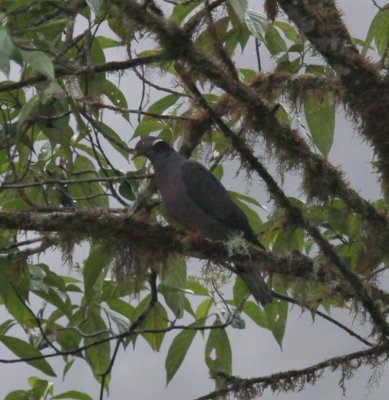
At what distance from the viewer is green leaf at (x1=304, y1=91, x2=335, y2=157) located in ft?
13.0

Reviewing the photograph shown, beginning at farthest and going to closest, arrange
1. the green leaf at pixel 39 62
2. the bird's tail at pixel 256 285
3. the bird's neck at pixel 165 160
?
the bird's neck at pixel 165 160, the bird's tail at pixel 256 285, the green leaf at pixel 39 62

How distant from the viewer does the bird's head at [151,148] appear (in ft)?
16.1

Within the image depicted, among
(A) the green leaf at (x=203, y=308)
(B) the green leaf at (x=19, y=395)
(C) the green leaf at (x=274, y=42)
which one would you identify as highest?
(C) the green leaf at (x=274, y=42)

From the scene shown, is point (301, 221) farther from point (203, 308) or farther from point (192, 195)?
point (192, 195)

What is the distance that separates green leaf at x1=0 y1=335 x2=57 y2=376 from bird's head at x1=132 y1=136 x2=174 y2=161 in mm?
1286

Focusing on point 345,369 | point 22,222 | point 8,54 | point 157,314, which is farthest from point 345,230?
point 8,54

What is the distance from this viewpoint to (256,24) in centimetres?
367

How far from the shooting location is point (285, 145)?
3.99 meters

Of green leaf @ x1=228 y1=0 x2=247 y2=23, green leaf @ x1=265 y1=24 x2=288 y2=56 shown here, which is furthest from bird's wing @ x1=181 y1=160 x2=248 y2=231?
green leaf @ x1=228 y1=0 x2=247 y2=23

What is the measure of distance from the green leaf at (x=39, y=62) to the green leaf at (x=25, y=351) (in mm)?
1707

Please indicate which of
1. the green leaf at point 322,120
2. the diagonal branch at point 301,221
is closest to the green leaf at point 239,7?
the diagonal branch at point 301,221

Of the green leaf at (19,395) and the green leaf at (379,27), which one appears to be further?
the green leaf at (19,395)

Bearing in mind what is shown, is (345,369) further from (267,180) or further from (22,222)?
(22,222)

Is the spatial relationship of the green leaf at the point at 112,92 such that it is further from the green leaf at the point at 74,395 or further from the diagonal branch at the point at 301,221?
the green leaf at the point at 74,395
